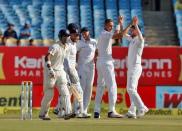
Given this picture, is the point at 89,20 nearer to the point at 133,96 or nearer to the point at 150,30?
the point at 150,30

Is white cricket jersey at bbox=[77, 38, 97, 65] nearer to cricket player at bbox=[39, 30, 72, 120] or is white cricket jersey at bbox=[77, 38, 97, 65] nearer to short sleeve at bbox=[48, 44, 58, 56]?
cricket player at bbox=[39, 30, 72, 120]

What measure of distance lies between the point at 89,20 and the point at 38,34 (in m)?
2.61

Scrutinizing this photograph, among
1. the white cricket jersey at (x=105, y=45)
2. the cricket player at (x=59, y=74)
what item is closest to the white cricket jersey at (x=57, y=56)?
the cricket player at (x=59, y=74)

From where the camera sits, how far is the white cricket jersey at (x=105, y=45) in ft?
53.2

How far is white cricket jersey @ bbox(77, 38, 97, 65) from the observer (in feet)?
54.1

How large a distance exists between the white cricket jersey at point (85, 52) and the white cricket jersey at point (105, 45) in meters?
0.25

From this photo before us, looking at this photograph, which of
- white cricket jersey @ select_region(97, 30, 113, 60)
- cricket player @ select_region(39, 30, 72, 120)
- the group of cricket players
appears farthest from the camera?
white cricket jersey @ select_region(97, 30, 113, 60)

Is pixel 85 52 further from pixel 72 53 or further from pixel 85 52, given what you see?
pixel 72 53

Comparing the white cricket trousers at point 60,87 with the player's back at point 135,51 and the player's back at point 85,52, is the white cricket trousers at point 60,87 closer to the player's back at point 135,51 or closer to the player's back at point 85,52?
the player's back at point 85,52

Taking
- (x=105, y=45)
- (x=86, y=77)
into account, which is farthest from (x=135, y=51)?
(x=86, y=77)

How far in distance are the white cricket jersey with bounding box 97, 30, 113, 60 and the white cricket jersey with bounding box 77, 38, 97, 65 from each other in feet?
0.83

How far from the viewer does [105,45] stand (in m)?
16.2

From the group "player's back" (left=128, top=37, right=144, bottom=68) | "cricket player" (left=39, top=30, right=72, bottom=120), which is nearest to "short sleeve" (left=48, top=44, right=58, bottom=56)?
"cricket player" (left=39, top=30, right=72, bottom=120)

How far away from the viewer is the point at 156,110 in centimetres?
1962
